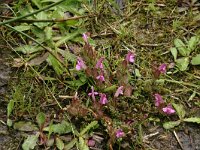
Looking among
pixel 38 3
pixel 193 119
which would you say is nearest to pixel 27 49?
pixel 38 3

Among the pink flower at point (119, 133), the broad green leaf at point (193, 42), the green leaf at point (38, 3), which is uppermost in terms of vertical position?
the green leaf at point (38, 3)

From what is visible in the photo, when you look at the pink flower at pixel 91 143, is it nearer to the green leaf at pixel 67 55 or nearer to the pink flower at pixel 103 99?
the pink flower at pixel 103 99

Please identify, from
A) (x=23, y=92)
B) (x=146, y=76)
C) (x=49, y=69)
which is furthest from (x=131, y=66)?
(x=23, y=92)

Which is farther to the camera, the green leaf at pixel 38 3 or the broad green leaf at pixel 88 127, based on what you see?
the green leaf at pixel 38 3

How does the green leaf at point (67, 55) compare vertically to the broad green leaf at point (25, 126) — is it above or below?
above

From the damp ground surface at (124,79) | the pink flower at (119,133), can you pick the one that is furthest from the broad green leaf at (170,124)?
the pink flower at (119,133)

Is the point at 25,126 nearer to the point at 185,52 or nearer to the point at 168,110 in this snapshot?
the point at 168,110
